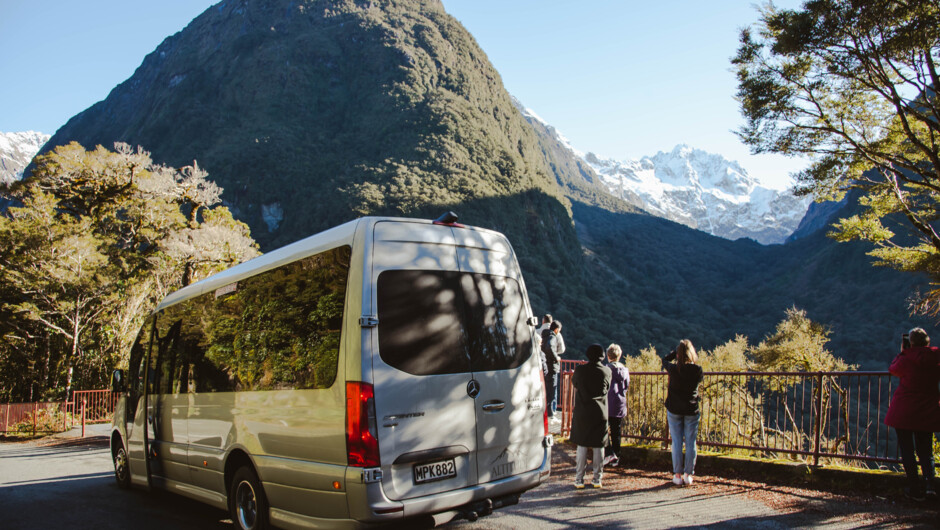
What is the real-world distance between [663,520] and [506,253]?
130 inches

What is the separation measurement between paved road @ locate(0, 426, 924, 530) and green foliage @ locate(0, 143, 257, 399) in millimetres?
15383

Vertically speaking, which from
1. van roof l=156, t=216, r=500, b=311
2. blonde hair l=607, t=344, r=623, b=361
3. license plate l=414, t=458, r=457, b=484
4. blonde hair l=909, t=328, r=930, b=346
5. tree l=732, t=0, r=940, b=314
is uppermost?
tree l=732, t=0, r=940, b=314

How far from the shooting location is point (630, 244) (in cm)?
14875

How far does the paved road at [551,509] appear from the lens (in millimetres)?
6070

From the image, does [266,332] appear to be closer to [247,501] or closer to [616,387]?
[247,501]

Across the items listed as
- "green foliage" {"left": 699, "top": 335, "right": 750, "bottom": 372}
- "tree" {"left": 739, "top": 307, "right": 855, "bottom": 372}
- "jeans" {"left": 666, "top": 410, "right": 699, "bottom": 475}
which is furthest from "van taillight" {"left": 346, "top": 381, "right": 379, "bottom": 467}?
"green foliage" {"left": 699, "top": 335, "right": 750, "bottom": 372}

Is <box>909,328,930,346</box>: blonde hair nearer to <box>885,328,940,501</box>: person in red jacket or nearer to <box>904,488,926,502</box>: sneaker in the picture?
<box>885,328,940,501</box>: person in red jacket

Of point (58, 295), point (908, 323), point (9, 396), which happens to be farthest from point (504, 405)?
point (908, 323)

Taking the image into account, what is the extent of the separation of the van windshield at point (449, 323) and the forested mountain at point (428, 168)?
77.8m

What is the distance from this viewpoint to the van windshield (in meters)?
4.52

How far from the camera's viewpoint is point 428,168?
110 m

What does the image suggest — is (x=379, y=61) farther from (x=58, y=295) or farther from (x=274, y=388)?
(x=274, y=388)

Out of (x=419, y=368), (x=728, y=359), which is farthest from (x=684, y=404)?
(x=728, y=359)

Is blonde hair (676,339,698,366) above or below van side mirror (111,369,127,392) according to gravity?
above
